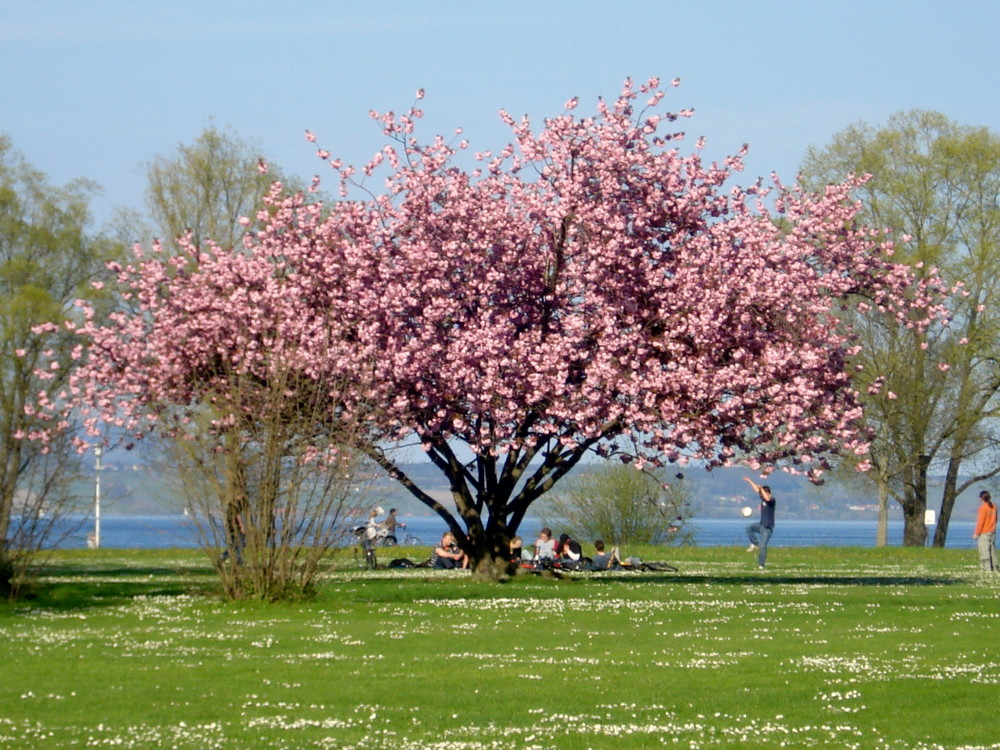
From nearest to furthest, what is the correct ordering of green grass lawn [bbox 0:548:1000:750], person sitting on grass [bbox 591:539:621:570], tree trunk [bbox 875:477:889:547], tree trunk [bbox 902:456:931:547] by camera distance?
green grass lawn [bbox 0:548:1000:750] → person sitting on grass [bbox 591:539:621:570] → tree trunk [bbox 875:477:889:547] → tree trunk [bbox 902:456:931:547]

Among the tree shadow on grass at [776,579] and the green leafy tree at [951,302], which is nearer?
the tree shadow on grass at [776,579]

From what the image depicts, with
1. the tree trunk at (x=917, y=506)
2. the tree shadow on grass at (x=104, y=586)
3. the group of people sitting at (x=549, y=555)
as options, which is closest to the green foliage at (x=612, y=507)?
the tree trunk at (x=917, y=506)

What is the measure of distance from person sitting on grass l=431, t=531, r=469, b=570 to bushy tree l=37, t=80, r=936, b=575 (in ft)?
18.4

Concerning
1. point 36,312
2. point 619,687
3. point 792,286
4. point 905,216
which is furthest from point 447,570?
point 905,216

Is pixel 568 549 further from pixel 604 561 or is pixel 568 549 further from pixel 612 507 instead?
pixel 612 507

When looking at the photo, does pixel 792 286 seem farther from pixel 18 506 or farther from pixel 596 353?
pixel 18 506

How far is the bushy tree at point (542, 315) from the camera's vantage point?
24.9m

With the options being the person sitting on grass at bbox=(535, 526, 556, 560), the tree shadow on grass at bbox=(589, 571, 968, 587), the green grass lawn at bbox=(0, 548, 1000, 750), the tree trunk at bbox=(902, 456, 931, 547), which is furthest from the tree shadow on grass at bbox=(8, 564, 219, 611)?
the tree trunk at bbox=(902, 456, 931, 547)

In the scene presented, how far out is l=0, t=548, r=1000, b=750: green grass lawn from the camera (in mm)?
9414

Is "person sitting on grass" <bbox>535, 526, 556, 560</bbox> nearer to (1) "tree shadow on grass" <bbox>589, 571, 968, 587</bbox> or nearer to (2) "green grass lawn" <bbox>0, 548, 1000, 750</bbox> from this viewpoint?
(1) "tree shadow on grass" <bbox>589, 571, 968, 587</bbox>

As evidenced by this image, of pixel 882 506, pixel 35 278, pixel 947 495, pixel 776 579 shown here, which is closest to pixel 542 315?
pixel 776 579

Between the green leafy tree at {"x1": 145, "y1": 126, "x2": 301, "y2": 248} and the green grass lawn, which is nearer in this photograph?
the green grass lawn

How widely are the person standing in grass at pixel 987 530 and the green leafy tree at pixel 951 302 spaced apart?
16.2 meters

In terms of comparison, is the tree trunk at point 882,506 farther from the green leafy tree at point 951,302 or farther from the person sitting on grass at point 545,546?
the person sitting on grass at point 545,546
